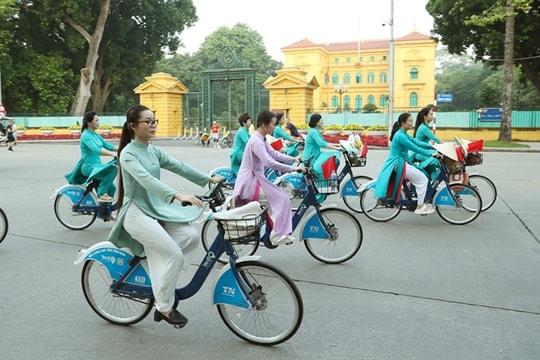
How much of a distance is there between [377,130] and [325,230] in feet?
73.6

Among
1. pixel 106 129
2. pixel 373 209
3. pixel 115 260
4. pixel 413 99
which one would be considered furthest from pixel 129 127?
pixel 413 99

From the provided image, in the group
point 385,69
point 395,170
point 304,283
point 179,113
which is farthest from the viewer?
point 385,69

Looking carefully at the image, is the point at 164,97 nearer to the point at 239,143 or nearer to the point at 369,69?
the point at 239,143

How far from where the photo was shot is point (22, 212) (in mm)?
7930

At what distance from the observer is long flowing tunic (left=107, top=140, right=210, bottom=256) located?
3.19 metres

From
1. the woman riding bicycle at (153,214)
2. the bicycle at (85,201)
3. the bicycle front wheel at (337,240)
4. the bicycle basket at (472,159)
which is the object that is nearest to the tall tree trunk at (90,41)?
the bicycle at (85,201)

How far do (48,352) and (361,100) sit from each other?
61.9 metres

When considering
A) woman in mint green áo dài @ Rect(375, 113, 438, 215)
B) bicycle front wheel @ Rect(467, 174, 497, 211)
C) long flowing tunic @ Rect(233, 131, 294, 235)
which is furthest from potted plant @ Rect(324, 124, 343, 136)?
long flowing tunic @ Rect(233, 131, 294, 235)

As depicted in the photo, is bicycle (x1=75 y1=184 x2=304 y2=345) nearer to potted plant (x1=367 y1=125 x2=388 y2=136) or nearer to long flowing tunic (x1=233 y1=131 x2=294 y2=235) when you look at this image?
long flowing tunic (x1=233 y1=131 x2=294 y2=235)

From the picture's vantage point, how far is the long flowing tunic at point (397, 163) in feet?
22.1

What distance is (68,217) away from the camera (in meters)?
6.91

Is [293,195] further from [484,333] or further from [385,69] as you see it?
[385,69]

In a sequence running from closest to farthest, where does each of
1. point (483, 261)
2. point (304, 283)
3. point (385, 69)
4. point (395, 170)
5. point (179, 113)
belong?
point (304, 283)
point (483, 261)
point (395, 170)
point (179, 113)
point (385, 69)

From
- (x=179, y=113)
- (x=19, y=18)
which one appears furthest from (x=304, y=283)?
(x=19, y=18)
